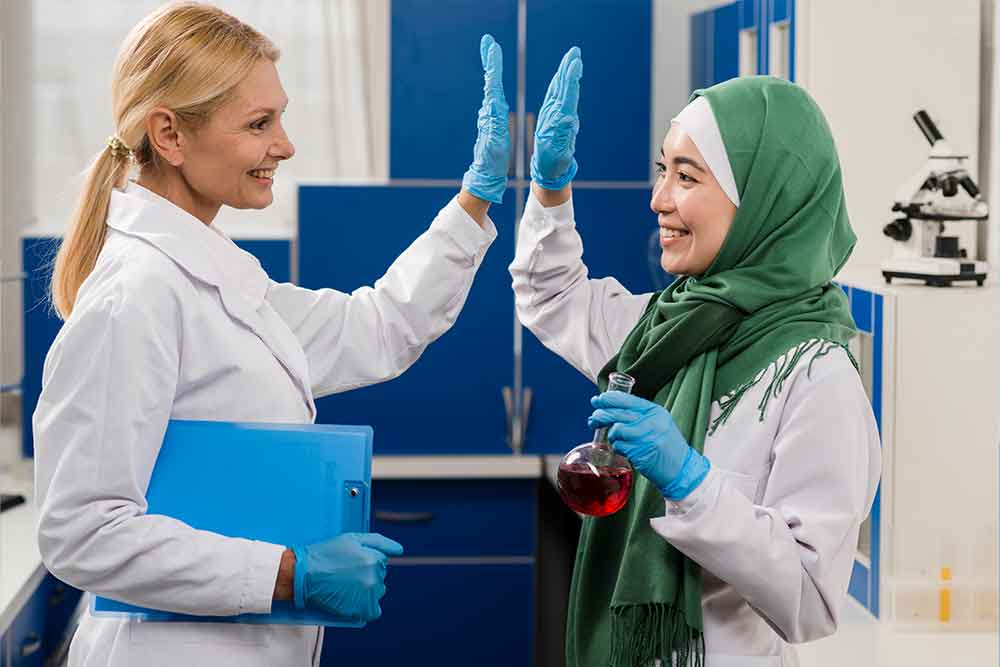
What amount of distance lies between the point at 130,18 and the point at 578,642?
2.95 m

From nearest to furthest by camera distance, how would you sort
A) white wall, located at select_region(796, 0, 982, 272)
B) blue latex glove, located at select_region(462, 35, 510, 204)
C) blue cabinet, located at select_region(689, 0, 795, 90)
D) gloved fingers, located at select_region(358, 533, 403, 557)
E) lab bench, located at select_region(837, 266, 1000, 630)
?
gloved fingers, located at select_region(358, 533, 403, 557), blue latex glove, located at select_region(462, 35, 510, 204), lab bench, located at select_region(837, 266, 1000, 630), white wall, located at select_region(796, 0, 982, 272), blue cabinet, located at select_region(689, 0, 795, 90)

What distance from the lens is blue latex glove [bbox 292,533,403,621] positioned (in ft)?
4.63

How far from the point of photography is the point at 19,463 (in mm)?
3504

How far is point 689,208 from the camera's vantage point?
5.03ft

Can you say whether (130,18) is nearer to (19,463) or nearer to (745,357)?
(19,463)

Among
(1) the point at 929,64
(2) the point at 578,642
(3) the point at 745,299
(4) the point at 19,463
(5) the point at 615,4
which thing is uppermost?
(5) the point at 615,4

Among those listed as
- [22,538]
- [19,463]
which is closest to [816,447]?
[22,538]

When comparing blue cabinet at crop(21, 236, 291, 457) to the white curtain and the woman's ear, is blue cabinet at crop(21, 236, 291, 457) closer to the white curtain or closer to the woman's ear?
the white curtain

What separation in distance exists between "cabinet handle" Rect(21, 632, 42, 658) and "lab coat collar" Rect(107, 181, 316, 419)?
4.23ft

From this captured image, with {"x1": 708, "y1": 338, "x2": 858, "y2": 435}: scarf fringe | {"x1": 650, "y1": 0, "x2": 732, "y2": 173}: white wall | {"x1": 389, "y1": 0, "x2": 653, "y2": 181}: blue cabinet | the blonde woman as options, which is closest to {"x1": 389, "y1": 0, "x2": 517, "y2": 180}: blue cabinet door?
{"x1": 389, "y1": 0, "x2": 653, "y2": 181}: blue cabinet

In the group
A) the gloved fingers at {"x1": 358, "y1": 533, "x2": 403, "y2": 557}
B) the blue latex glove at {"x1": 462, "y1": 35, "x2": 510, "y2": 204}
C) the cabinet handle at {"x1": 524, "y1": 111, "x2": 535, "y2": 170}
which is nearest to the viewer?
the gloved fingers at {"x1": 358, "y1": 533, "x2": 403, "y2": 557}

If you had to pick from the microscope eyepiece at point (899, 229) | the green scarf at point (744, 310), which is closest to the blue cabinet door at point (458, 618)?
the microscope eyepiece at point (899, 229)

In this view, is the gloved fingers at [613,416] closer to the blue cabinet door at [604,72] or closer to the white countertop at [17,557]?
the white countertop at [17,557]

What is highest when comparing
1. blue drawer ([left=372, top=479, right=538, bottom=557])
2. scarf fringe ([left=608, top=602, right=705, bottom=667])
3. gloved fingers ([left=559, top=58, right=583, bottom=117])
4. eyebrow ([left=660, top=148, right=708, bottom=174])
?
gloved fingers ([left=559, top=58, right=583, bottom=117])
